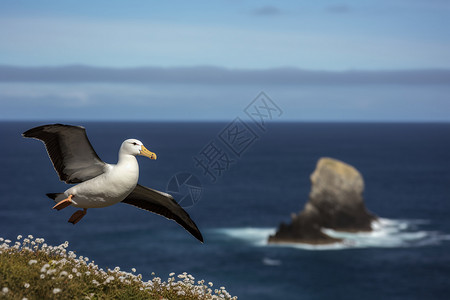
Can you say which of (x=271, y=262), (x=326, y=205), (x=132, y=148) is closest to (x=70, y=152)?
(x=132, y=148)

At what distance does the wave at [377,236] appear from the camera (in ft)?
314

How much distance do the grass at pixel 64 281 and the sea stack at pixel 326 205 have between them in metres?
78.7

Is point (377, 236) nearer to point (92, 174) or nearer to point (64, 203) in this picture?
point (92, 174)

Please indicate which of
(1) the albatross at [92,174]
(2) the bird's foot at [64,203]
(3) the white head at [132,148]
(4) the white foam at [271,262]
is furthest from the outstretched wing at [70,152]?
(4) the white foam at [271,262]

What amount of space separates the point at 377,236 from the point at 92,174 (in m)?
101

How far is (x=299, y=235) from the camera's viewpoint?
9512 centimetres

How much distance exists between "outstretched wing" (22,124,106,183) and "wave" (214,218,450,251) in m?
86.6

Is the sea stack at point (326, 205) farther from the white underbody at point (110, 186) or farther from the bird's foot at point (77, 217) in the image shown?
the white underbody at point (110, 186)

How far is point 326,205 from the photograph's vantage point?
9425cm

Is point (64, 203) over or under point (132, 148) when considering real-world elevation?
under

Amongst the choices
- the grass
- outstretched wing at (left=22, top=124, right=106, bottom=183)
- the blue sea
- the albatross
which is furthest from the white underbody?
the blue sea

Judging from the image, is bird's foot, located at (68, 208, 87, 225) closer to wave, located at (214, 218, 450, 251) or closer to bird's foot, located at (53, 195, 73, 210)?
bird's foot, located at (53, 195, 73, 210)

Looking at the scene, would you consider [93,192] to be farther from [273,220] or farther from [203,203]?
[203,203]

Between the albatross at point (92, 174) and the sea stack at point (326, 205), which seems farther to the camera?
the sea stack at point (326, 205)
